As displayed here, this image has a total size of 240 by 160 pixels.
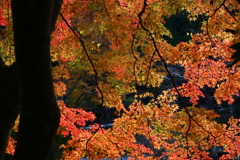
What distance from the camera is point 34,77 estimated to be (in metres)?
1.26

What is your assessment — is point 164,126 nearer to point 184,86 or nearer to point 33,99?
point 184,86

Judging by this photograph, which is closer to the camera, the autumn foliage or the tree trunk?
the tree trunk

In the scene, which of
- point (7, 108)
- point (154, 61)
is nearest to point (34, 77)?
point (7, 108)

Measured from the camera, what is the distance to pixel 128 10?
6277 millimetres

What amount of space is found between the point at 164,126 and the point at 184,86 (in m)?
1.09

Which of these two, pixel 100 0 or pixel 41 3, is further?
pixel 100 0

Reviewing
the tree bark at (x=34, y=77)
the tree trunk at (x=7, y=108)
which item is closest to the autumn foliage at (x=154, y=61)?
the tree trunk at (x=7, y=108)

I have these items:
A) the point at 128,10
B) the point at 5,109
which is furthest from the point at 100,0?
the point at 5,109

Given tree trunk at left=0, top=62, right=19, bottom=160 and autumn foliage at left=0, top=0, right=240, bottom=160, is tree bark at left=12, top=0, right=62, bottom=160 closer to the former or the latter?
tree trunk at left=0, top=62, right=19, bottom=160

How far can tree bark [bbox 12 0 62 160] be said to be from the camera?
1.25m

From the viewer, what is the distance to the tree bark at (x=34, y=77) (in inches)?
49.0

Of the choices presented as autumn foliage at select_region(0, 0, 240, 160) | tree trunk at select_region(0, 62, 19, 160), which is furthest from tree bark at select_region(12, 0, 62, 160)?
autumn foliage at select_region(0, 0, 240, 160)

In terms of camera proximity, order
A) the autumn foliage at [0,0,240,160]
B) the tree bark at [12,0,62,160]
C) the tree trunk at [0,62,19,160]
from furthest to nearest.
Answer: the autumn foliage at [0,0,240,160]
the tree trunk at [0,62,19,160]
the tree bark at [12,0,62,160]

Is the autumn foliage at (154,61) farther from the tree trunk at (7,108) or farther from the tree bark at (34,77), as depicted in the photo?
the tree bark at (34,77)
